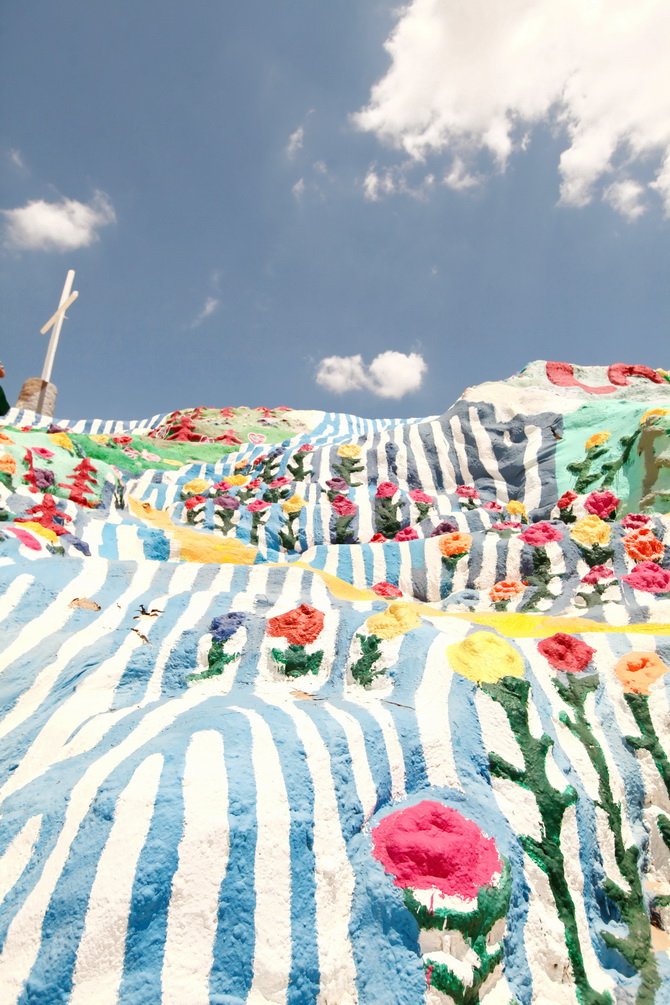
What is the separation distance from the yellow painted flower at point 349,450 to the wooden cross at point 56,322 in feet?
25.7

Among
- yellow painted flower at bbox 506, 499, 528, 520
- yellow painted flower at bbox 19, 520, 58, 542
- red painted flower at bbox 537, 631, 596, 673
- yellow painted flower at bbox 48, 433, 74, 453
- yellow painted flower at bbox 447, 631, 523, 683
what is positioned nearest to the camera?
yellow painted flower at bbox 447, 631, 523, 683

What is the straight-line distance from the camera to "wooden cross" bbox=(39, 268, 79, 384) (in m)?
11.4

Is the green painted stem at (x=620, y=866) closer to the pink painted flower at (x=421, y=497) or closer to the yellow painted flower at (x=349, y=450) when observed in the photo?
the pink painted flower at (x=421, y=497)

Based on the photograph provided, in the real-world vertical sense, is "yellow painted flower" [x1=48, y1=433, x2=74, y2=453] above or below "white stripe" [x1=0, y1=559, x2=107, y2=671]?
above

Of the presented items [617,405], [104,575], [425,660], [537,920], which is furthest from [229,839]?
[617,405]

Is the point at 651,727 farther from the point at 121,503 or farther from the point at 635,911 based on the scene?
the point at 121,503

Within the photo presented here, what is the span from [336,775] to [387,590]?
1.90 m

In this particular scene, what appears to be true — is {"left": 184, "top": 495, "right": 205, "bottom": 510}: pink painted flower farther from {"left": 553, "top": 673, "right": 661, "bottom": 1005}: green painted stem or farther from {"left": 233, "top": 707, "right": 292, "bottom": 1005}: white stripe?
{"left": 233, "top": 707, "right": 292, "bottom": 1005}: white stripe

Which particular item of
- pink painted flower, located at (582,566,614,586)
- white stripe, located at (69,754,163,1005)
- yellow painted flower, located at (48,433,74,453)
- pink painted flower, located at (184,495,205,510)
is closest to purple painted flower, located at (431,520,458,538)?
pink painted flower, located at (582,566,614,586)

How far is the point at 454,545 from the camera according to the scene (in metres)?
3.44

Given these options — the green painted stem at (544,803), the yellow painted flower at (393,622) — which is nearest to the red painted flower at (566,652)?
the green painted stem at (544,803)

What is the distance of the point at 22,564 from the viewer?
7.98 ft

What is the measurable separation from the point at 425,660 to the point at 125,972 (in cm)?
113

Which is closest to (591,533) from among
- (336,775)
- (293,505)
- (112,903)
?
(293,505)
